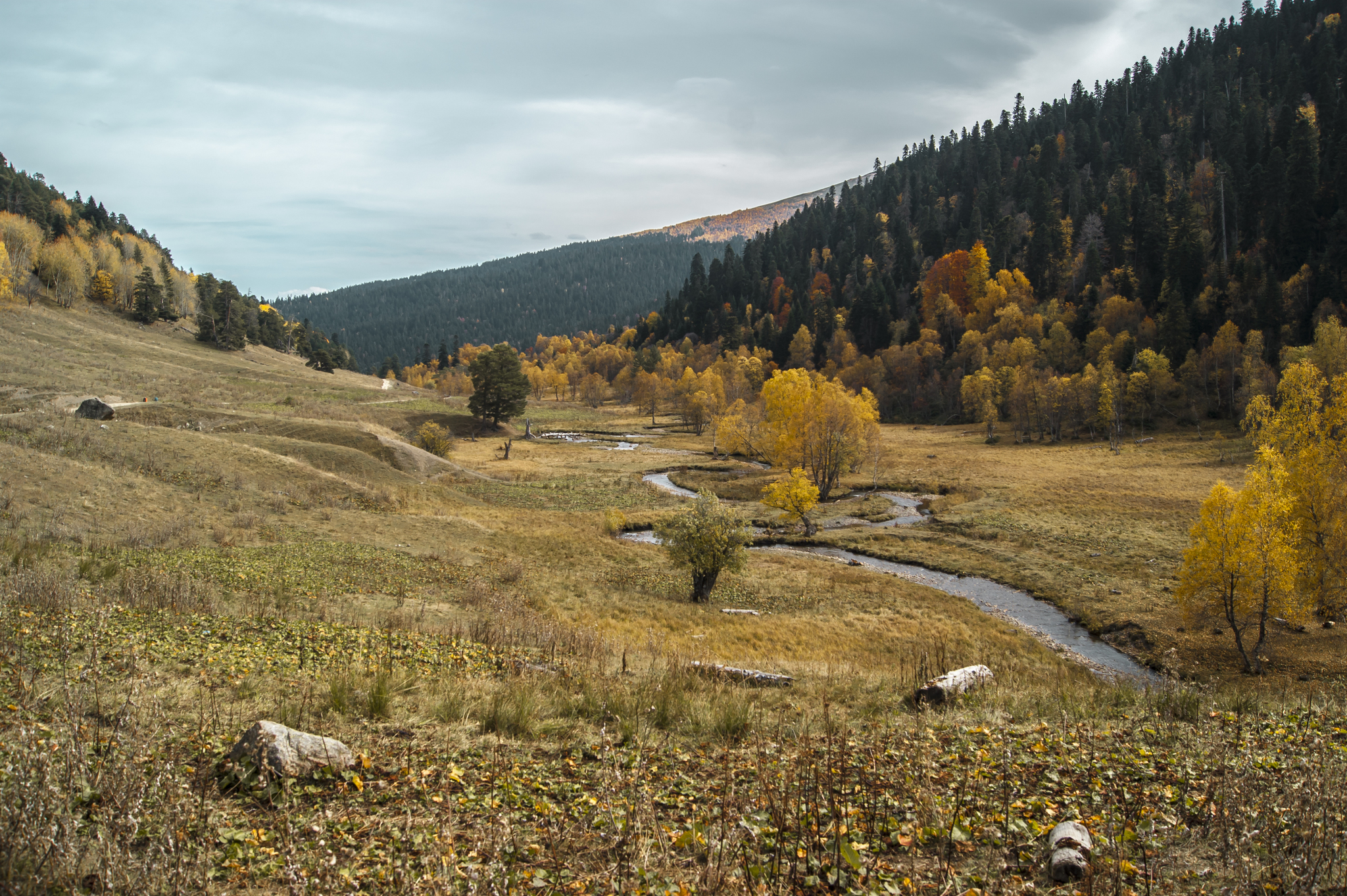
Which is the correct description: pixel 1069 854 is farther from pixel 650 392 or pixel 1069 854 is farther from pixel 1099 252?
pixel 1099 252

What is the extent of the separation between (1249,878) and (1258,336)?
341 ft

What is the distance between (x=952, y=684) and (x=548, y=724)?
736 centimetres

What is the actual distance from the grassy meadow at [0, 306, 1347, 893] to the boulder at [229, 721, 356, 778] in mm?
209

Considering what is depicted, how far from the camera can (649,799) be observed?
545 centimetres

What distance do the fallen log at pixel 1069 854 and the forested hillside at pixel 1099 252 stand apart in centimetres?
9131

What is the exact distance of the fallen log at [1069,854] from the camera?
15.9ft

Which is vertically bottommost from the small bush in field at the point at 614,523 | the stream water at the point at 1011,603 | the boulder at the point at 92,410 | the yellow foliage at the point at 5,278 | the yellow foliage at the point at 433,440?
the stream water at the point at 1011,603

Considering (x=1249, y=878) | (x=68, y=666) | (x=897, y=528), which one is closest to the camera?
(x=1249, y=878)

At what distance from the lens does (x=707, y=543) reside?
27672 mm

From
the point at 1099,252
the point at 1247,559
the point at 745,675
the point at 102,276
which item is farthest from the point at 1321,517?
the point at 102,276

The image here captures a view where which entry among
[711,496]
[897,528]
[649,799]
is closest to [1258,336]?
[897,528]

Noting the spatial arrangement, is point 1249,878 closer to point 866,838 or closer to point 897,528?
point 866,838

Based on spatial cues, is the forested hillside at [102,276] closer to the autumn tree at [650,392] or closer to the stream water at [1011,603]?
the autumn tree at [650,392]

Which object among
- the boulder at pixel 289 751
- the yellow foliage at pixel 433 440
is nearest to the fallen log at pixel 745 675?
the boulder at pixel 289 751
